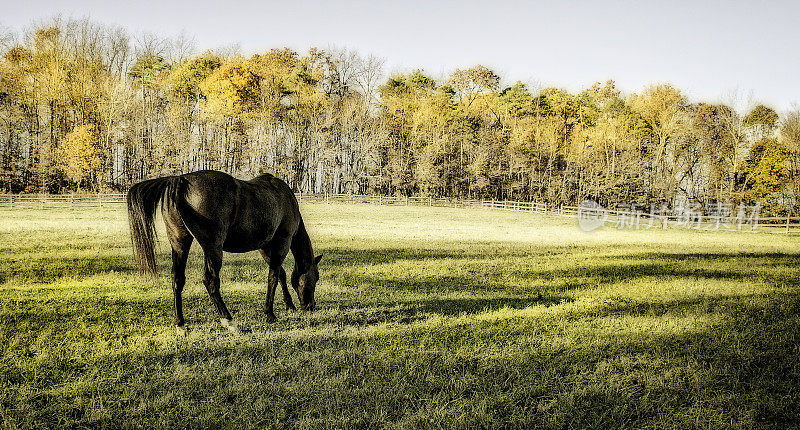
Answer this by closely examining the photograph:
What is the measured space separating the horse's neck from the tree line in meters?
40.0

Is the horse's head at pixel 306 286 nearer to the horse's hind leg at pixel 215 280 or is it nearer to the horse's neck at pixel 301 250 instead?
the horse's neck at pixel 301 250

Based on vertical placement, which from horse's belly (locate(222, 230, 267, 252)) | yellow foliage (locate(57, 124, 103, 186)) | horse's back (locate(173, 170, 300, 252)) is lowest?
horse's belly (locate(222, 230, 267, 252))

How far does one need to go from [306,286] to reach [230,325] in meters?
1.39

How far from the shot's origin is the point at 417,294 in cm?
788

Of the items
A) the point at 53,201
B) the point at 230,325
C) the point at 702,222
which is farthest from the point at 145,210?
the point at 53,201

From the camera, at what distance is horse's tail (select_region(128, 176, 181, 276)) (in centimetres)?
539

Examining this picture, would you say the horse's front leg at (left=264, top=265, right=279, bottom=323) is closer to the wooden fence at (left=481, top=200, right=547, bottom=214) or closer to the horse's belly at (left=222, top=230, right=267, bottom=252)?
the horse's belly at (left=222, top=230, right=267, bottom=252)

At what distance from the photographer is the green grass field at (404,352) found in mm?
3549

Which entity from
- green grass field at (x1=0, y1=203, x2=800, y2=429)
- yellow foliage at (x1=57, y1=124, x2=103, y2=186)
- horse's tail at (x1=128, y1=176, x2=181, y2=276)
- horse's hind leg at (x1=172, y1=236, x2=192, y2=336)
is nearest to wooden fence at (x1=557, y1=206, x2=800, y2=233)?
green grass field at (x1=0, y1=203, x2=800, y2=429)

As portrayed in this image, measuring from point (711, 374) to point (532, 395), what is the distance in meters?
2.05

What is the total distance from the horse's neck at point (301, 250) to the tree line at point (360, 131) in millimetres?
39951

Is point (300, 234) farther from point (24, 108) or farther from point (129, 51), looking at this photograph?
point (129, 51)

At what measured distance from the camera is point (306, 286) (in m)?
6.68

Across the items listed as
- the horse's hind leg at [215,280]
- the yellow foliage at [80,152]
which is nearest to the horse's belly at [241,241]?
the horse's hind leg at [215,280]
